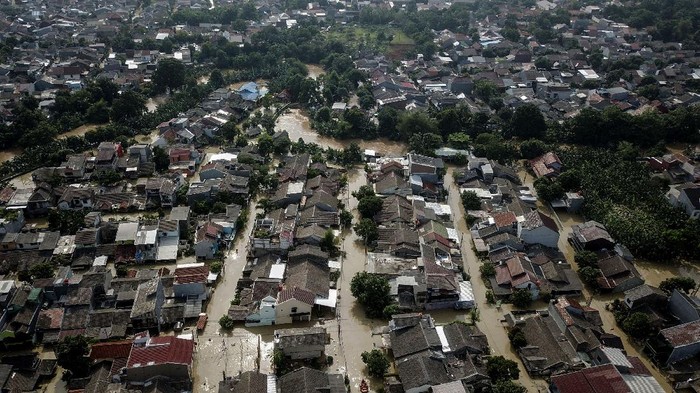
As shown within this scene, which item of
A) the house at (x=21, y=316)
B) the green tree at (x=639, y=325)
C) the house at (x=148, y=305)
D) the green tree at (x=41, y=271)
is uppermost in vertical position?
the green tree at (x=639, y=325)

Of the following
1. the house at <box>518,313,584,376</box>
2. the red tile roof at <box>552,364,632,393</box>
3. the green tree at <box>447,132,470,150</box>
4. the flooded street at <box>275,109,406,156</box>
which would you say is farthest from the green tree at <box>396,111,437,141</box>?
the red tile roof at <box>552,364,632,393</box>

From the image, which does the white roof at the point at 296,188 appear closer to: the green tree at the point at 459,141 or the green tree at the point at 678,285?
the green tree at the point at 459,141

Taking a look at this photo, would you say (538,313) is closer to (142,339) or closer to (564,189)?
(564,189)

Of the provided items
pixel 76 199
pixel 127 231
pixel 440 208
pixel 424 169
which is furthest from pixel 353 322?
pixel 76 199

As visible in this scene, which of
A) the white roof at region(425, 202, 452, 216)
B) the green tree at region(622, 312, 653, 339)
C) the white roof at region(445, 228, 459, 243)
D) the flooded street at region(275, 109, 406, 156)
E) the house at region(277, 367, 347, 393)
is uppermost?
the green tree at region(622, 312, 653, 339)

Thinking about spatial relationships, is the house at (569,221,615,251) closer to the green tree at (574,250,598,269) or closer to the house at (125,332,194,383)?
the green tree at (574,250,598,269)

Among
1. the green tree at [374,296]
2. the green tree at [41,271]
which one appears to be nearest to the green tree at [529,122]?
the green tree at [374,296]
